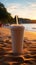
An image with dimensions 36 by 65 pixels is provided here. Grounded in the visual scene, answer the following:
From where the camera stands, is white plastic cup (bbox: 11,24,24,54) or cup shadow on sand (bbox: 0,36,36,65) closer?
cup shadow on sand (bbox: 0,36,36,65)

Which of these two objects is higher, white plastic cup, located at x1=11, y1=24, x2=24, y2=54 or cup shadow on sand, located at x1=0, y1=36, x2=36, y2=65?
white plastic cup, located at x1=11, y1=24, x2=24, y2=54

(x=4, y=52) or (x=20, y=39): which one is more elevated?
(x=20, y=39)

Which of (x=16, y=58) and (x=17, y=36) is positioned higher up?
(x=17, y=36)

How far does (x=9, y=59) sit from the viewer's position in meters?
2.59

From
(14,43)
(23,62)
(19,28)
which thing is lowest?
(23,62)

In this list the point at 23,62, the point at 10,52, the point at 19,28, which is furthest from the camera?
the point at 10,52

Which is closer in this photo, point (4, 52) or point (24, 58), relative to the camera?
point (24, 58)

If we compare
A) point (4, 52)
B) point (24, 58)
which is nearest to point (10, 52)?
point (4, 52)

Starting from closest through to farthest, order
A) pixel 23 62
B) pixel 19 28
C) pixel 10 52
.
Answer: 1. pixel 23 62
2. pixel 19 28
3. pixel 10 52

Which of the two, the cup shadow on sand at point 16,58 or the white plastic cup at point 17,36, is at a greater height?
the white plastic cup at point 17,36

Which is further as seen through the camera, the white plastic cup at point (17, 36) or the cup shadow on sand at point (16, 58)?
the white plastic cup at point (17, 36)

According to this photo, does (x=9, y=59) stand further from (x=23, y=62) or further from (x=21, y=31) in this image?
(x=21, y=31)

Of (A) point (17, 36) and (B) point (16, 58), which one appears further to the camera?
(A) point (17, 36)

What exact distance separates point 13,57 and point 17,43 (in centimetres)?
20
